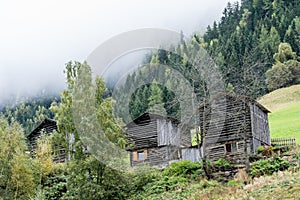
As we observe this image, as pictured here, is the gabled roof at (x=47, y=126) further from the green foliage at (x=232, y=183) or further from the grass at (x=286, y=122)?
the green foliage at (x=232, y=183)

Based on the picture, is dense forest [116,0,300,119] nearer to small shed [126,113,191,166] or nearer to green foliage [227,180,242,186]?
small shed [126,113,191,166]

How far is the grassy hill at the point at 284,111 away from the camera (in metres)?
60.9

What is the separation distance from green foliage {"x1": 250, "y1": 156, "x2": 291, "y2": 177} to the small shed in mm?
14185

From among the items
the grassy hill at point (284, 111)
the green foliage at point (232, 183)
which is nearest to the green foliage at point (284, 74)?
the grassy hill at point (284, 111)

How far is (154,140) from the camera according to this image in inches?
1754

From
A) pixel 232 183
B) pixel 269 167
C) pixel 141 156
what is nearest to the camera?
pixel 232 183

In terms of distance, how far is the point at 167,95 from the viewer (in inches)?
2606

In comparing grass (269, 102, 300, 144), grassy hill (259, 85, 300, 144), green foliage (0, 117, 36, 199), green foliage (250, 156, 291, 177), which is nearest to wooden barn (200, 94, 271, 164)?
green foliage (250, 156, 291, 177)

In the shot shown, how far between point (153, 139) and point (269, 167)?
16.7 metres

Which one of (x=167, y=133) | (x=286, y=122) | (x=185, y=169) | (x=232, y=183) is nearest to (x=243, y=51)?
(x=286, y=122)

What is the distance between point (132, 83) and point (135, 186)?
678 inches

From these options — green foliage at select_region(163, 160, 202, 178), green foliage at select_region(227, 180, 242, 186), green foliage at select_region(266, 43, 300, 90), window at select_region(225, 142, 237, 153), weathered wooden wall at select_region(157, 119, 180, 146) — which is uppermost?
green foliage at select_region(266, 43, 300, 90)

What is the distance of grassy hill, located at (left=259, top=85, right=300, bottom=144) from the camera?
6094 centimetres

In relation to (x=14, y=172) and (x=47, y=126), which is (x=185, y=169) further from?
(x=47, y=126)
